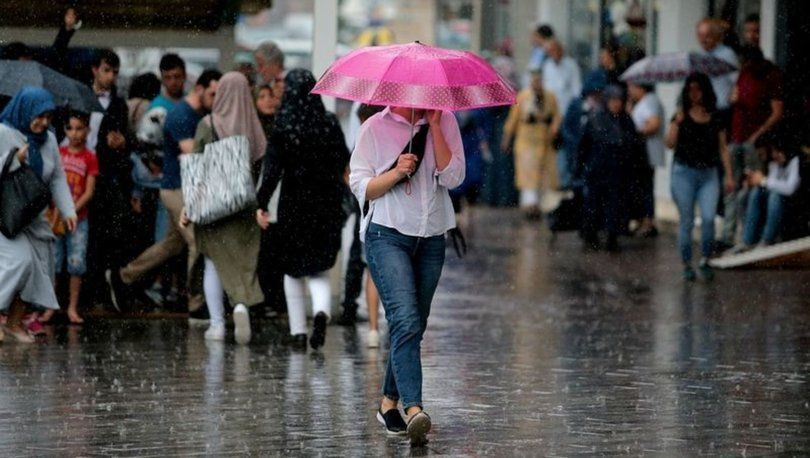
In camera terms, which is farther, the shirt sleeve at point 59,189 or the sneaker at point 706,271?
the sneaker at point 706,271

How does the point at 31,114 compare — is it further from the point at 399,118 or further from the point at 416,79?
the point at 416,79

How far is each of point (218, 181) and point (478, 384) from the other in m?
2.48

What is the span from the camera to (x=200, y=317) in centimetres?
1300

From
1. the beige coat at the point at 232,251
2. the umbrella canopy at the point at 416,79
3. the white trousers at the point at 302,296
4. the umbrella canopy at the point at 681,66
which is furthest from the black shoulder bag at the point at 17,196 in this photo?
the umbrella canopy at the point at 681,66

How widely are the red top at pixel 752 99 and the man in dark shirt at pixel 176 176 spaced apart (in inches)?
291

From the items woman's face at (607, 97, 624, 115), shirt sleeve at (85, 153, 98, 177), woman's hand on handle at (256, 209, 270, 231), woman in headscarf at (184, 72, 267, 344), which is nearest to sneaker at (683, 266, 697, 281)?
woman's face at (607, 97, 624, 115)

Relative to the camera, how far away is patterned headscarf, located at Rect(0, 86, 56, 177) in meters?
11.7

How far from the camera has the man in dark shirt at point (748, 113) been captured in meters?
18.7

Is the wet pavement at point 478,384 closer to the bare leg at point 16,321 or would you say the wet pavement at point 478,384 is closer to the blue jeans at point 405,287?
the bare leg at point 16,321

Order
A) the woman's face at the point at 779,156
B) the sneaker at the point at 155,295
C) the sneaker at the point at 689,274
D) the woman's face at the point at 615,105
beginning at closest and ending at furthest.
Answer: the sneaker at the point at 155,295
the sneaker at the point at 689,274
the woman's face at the point at 779,156
the woman's face at the point at 615,105

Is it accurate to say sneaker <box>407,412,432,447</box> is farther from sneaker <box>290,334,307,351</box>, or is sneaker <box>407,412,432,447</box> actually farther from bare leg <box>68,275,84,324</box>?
bare leg <box>68,275,84,324</box>

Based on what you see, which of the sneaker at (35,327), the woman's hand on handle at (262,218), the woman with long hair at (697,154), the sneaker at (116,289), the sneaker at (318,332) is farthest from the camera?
the woman with long hair at (697,154)

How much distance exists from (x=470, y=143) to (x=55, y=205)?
12.3 m

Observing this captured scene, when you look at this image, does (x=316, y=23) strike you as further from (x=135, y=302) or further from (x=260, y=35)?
(x=260, y=35)
